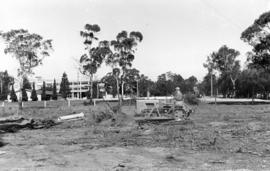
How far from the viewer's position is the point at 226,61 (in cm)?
7256

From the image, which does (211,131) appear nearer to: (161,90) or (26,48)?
(26,48)

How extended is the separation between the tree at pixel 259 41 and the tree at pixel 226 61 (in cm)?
2682

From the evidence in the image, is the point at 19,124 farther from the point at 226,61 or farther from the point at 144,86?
the point at 144,86

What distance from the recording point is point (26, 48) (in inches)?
1633

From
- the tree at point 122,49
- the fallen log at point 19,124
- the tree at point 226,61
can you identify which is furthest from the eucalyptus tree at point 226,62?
the fallen log at point 19,124

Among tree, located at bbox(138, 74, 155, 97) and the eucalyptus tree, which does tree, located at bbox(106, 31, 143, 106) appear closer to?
the eucalyptus tree

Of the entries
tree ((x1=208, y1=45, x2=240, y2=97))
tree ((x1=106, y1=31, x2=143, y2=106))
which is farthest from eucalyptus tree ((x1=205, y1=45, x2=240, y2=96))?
tree ((x1=106, y1=31, x2=143, y2=106))

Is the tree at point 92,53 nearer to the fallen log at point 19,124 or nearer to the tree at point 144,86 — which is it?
the fallen log at point 19,124

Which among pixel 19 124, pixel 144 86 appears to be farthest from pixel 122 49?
pixel 144 86

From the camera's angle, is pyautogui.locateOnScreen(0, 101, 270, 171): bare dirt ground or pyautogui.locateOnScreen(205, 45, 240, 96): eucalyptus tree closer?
pyautogui.locateOnScreen(0, 101, 270, 171): bare dirt ground

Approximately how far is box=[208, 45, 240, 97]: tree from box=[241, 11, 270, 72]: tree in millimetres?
26820

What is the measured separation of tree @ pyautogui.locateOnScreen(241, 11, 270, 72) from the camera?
140ft

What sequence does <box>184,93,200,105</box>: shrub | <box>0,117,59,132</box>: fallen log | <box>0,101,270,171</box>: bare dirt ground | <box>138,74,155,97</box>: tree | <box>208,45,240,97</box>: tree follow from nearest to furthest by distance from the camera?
<box>0,101,270,171</box>: bare dirt ground → <box>0,117,59,132</box>: fallen log → <box>184,93,200,105</box>: shrub → <box>208,45,240,97</box>: tree → <box>138,74,155,97</box>: tree

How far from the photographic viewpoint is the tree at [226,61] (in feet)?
237
